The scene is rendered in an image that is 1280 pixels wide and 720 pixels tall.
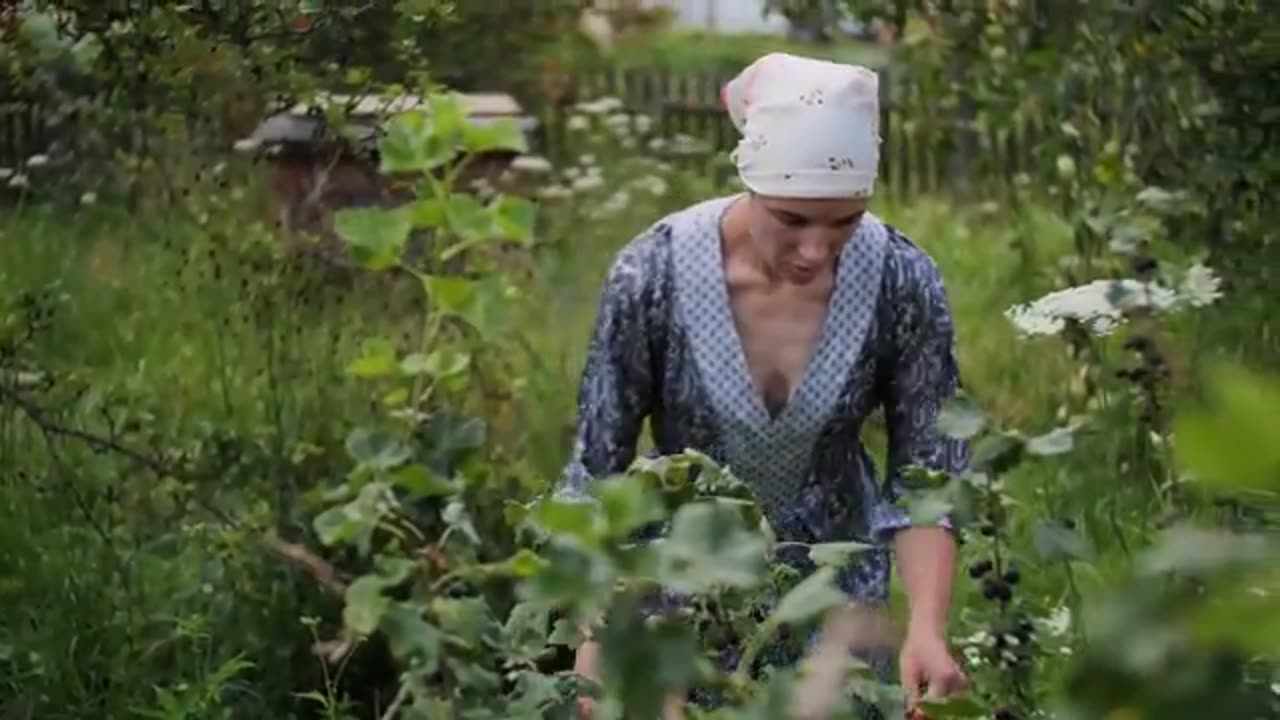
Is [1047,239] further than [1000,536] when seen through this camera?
Yes

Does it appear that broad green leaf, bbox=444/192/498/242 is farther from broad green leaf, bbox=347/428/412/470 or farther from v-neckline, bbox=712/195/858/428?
v-neckline, bbox=712/195/858/428

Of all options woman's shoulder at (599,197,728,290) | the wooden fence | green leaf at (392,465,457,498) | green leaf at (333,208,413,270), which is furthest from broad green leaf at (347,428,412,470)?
the wooden fence

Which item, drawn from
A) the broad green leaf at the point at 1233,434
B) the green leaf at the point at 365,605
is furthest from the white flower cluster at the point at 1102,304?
the broad green leaf at the point at 1233,434

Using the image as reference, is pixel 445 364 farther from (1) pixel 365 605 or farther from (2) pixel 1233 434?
(2) pixel 1233 434

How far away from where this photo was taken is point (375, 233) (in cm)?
130

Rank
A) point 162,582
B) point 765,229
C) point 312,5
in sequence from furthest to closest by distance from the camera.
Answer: point 162,582 < point 312,5 < point 765,229

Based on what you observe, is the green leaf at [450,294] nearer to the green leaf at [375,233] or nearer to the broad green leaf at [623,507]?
the green leaf at [375,233]

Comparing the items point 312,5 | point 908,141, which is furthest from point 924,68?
point 908,141

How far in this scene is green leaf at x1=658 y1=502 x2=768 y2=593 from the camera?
1.09 m

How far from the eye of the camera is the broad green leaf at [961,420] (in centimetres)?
154

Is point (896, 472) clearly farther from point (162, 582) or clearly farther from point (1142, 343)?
point (162, 582)

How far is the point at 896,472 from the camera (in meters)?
2.77

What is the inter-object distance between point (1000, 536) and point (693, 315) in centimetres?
105

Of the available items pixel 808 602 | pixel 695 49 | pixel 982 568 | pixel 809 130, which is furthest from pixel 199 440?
pixel 695 49
